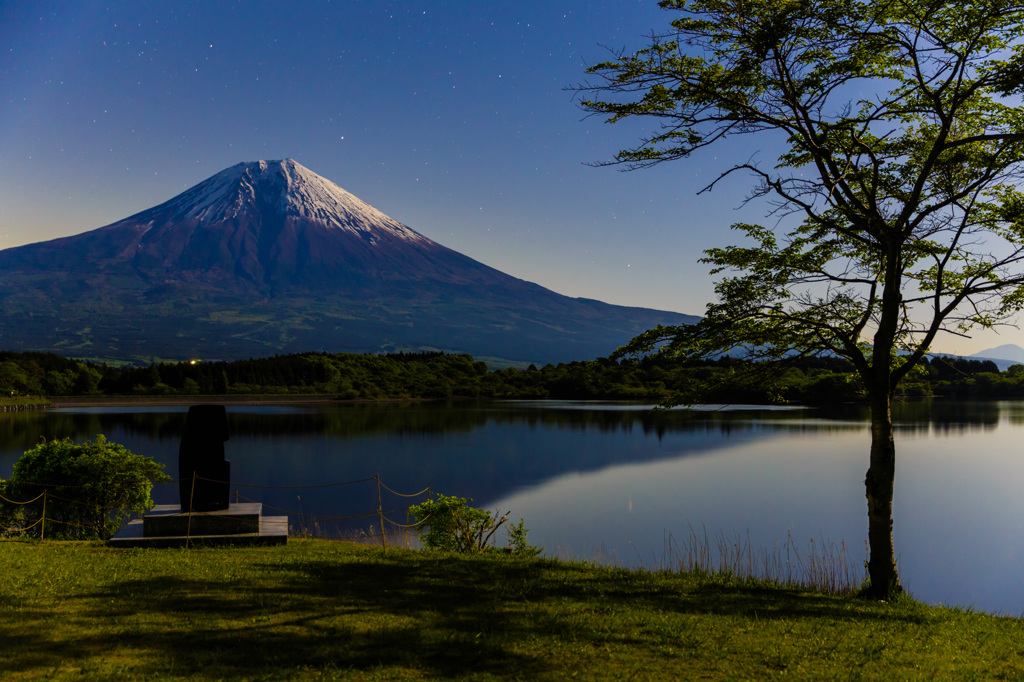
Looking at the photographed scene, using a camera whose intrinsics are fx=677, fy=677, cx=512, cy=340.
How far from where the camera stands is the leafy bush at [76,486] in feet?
48.6

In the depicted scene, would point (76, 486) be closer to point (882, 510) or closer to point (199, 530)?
point (199, 530)

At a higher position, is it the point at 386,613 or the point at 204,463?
the point at 204,463

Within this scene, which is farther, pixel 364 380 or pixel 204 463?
pixel 364 380

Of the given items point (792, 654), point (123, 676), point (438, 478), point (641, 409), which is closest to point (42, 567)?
point (123, 676)

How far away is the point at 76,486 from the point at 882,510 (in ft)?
52.1

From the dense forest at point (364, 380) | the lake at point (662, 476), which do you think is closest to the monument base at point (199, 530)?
the lake at point (662, 476)

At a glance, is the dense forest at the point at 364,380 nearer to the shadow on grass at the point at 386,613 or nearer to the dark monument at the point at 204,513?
the dark monument at the point at 204,513

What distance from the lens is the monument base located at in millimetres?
11125

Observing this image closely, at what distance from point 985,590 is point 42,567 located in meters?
19.0

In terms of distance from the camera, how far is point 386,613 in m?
6.84

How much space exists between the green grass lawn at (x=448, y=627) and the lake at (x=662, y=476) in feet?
27.2


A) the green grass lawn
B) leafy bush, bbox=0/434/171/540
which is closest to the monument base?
the green grass lawn

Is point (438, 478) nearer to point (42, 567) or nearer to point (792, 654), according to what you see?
point (42, 567)

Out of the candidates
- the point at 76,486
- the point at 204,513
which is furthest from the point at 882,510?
the point at 76,486
